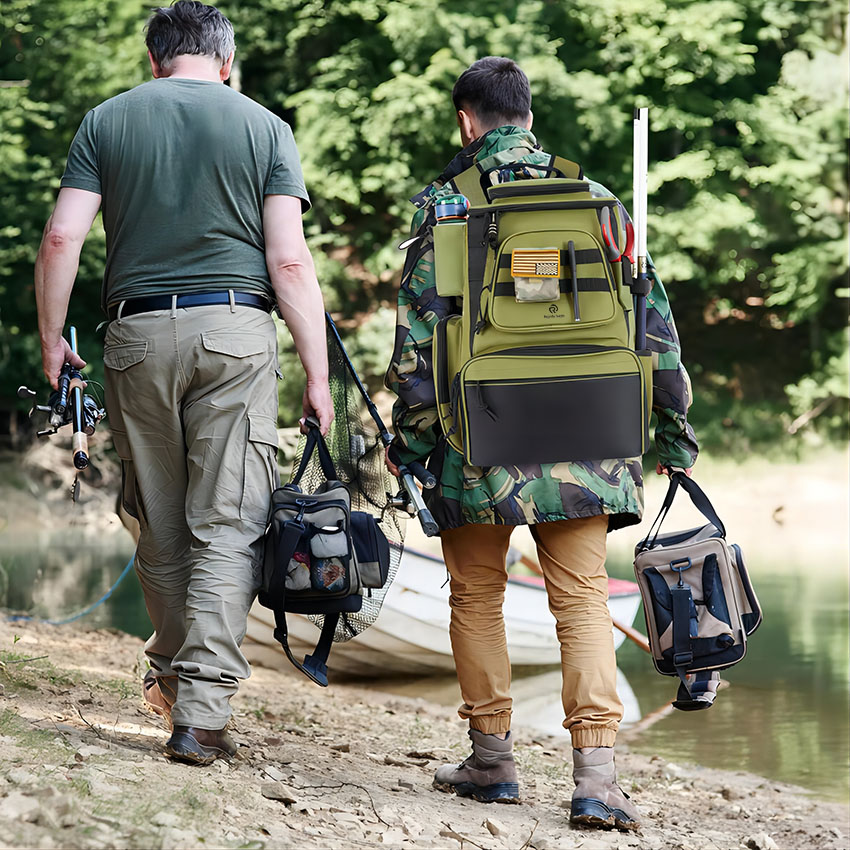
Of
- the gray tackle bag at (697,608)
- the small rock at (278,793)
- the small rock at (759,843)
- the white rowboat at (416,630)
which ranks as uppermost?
the gray tackle bag at (697,608)

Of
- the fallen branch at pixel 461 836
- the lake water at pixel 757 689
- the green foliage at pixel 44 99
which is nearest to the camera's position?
the fallen branch at pixel 461 836

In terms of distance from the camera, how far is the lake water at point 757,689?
5578mm

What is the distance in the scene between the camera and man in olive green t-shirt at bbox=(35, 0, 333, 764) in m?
2.91

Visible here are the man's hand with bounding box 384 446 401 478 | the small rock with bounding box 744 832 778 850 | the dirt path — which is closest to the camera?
the dirt path

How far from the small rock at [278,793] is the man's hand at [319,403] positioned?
900 millimetres

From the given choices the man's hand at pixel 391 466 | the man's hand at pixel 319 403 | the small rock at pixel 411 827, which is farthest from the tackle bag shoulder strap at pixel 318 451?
the small rock at pixel 411 827

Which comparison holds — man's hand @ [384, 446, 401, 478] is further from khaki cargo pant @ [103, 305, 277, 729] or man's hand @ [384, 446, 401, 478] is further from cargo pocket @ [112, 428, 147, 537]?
cargo pocket @ [112, 428, 147, 537]

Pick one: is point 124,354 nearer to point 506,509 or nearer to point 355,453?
point 355,453

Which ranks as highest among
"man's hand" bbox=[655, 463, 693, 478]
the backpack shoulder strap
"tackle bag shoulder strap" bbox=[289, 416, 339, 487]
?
the backpack shoulder strap

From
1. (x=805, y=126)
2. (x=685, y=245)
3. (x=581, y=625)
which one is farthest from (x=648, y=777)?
(x=805, y=126)

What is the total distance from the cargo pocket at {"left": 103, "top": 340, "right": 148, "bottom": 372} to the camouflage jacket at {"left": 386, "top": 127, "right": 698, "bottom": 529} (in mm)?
620

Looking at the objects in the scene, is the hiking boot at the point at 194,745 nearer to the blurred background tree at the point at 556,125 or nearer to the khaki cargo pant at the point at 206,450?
the khaki cargo pant at the point at 206,450

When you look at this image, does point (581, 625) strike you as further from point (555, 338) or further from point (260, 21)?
point (260, 21)

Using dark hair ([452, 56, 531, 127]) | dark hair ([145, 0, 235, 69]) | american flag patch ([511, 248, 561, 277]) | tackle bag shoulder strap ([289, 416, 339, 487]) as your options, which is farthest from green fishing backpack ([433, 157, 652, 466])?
dark hair ([145, 0, 235, 69])
